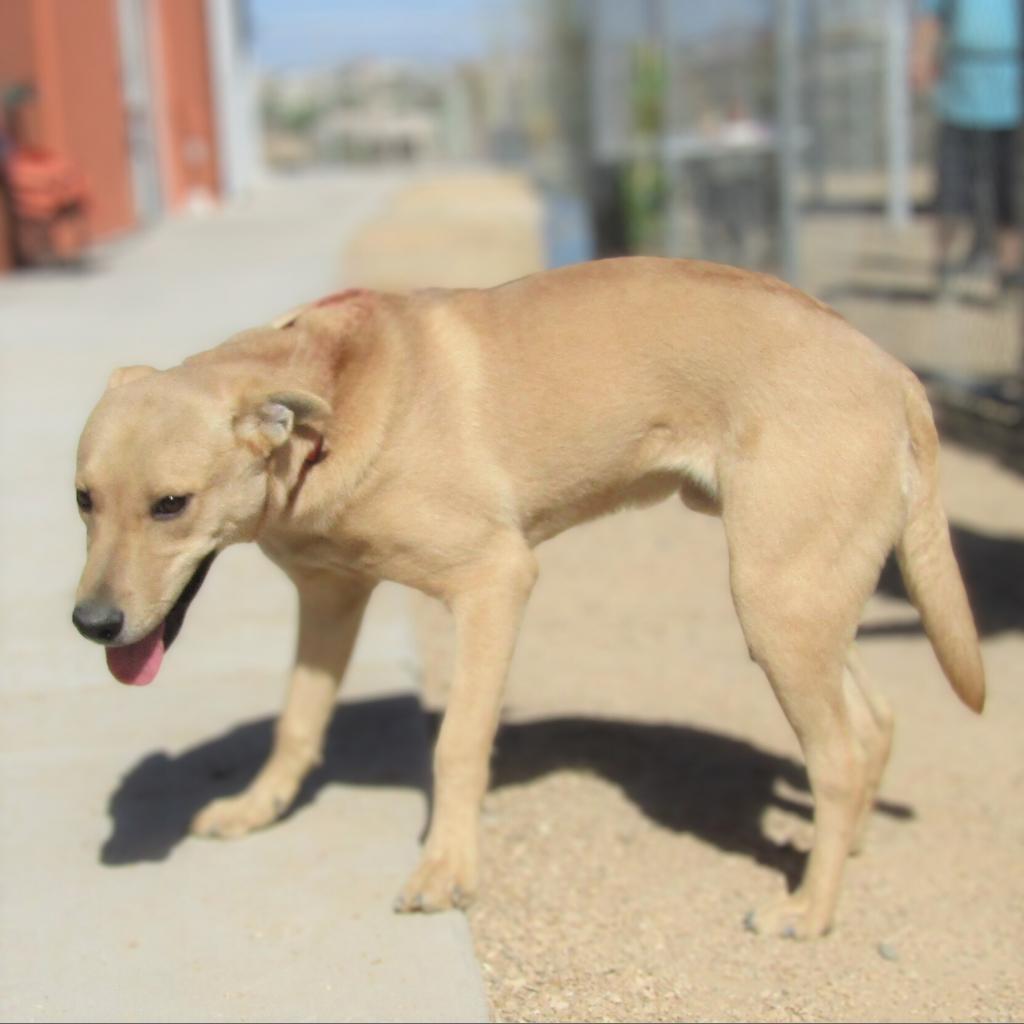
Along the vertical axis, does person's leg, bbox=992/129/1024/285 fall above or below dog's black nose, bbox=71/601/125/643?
above

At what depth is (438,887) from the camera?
10.5ft

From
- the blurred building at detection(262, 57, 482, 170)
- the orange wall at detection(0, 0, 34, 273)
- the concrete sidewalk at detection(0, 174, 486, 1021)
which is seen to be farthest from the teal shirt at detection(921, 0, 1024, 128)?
the blurred building at detection(262, 57, 482, 170)

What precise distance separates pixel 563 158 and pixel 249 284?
5.41m

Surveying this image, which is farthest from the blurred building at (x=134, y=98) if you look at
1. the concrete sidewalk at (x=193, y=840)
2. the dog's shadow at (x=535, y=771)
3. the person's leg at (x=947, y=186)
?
the dog's shadow at (x=535, y=771)

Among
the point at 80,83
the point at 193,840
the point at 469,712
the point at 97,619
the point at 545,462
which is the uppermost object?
the point at 80,83

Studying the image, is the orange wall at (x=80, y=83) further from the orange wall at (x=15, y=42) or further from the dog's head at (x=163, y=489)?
the dog's head at (x=163, y=489)

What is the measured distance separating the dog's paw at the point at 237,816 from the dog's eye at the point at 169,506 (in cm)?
105

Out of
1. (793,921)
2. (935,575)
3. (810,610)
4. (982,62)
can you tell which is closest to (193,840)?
(793,921)

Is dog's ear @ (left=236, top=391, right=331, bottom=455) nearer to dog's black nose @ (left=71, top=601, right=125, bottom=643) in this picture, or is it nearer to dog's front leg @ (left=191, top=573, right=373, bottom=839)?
dog's black nose @ (left=71, top=601, right=125, bottom=643)

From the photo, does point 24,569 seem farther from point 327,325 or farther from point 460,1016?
point 460,1016

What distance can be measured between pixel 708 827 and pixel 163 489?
181 cm

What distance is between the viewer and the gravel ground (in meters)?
3.08

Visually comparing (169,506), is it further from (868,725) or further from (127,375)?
(868,725)

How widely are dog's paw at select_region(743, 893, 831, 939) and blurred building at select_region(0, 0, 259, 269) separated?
44.4 ft
